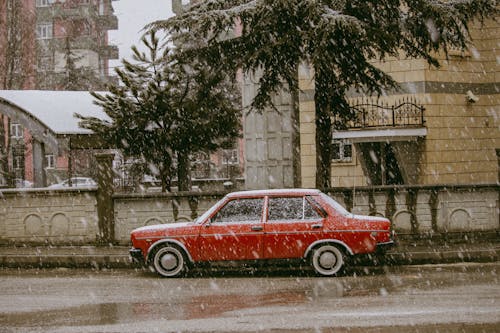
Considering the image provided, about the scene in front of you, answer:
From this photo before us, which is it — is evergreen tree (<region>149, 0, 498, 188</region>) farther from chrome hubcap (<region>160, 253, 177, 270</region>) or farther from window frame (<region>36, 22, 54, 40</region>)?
window frame (<region>36, 22, 54, 40</region>)

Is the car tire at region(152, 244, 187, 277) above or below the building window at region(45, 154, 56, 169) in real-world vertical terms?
below

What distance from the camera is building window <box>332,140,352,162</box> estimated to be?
24.0 meters

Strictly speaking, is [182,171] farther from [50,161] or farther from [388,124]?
[50,161]

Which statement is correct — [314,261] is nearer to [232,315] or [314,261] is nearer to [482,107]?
[232,315]

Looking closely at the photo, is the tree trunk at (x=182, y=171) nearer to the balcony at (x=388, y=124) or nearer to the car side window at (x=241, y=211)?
the balcony at (x=388, y=124)

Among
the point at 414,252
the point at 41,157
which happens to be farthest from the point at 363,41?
the point at 41,157

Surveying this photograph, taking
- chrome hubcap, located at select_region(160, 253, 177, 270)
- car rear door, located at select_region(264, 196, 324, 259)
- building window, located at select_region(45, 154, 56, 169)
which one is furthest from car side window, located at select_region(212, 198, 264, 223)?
building window, located at select_region(45, 154, 56, 169)

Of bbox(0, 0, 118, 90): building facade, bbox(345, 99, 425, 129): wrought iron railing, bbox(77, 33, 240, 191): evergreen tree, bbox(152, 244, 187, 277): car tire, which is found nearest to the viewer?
bbox(152, 244, 187, 277): car tire

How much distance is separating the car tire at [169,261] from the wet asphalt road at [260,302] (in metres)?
0.26

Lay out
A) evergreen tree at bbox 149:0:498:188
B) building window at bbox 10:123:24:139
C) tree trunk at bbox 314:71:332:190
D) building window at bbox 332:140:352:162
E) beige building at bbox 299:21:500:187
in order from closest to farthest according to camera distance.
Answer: evergreen tree at bbox 149:0:498:188 → tree trunk at bbox 314:71:332:190 → beige building at bbox 299:21:500:187 → building window at bbox 332:140:352:162 → building window at bbox 10:123:24:139

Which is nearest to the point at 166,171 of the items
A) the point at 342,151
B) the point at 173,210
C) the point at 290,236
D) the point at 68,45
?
the point at 173,210

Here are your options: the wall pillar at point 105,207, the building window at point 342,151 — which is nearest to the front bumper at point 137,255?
the wall pillar at point 105,207

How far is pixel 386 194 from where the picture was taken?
17234 mm

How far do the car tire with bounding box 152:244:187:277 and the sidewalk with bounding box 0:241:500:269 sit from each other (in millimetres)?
1915
